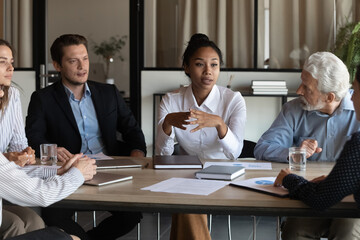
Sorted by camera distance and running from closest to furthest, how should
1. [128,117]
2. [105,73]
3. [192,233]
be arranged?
[192,233] < [128,117] < [105,73]

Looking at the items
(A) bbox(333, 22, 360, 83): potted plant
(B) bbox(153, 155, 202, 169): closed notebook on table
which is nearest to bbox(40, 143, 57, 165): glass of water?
(B) bbox(153, 155, 202, 169): closed notebook on table

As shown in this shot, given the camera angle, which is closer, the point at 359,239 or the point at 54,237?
the point at 54,237

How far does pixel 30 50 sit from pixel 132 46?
127cm

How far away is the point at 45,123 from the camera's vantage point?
3.50 metres

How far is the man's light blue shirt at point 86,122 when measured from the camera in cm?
353

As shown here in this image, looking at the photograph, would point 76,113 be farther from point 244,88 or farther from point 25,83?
point 25,83

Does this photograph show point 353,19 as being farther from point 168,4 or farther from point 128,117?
point 128,117

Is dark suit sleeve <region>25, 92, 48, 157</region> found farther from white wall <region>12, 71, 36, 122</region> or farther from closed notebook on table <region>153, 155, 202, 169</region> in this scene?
white wall <region>12, 71, 36, 122</region>

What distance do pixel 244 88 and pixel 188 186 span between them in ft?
12.4

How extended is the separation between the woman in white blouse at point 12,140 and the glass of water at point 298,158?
1174mm

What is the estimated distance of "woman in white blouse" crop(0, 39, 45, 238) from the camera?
242cm

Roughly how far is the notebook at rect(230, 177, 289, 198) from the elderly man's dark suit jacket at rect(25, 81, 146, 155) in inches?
58.4

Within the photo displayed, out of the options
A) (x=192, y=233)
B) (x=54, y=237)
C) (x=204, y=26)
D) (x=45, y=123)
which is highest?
(x=204, y=26)

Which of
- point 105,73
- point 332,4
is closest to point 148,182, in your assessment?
point 332,4
